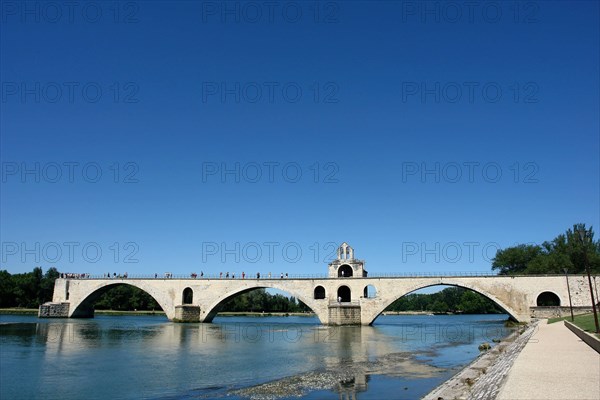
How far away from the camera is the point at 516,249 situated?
7675cm

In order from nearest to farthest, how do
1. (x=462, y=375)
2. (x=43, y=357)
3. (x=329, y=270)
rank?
(x=462, y=375), (x=43, y=357), (x=329, y=270)

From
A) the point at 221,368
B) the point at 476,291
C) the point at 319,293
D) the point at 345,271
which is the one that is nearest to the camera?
the point at 221,368

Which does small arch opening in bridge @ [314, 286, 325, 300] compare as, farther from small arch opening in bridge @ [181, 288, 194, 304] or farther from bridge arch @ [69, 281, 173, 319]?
bridge arch @ [69, 281, 173, 319]

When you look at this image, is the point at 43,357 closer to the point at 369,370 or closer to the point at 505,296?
the point at 369,370

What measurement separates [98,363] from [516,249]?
231 ft

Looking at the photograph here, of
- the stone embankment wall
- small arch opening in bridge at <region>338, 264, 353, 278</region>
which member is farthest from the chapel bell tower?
the stone embankment wall

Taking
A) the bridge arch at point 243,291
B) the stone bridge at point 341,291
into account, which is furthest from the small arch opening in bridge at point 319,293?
the bridge arch at point 243,291

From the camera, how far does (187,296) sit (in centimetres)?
6334

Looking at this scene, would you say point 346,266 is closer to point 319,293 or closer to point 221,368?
point 319,293

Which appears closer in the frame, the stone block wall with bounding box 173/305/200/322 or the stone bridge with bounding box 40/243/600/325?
the stone bridge with bounding box 40/243/600/325

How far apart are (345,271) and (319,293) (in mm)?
4443

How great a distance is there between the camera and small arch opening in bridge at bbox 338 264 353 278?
58.4m

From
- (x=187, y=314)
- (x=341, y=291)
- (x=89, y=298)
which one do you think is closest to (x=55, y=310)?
(x=89, y=298)

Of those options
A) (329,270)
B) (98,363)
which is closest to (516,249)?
(329,270)
